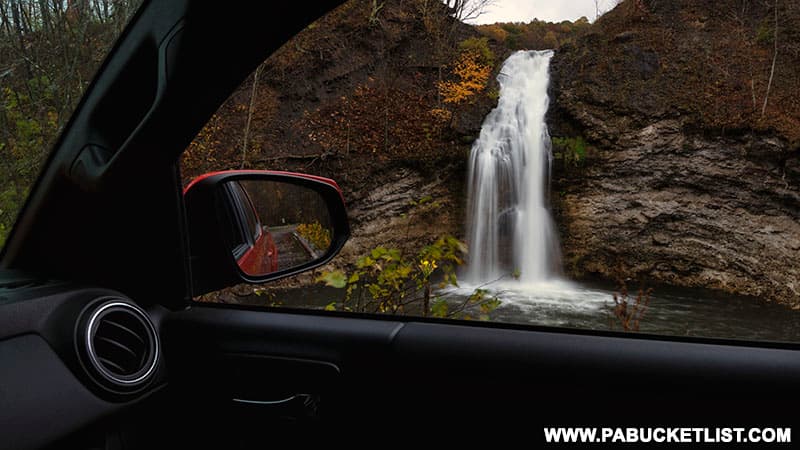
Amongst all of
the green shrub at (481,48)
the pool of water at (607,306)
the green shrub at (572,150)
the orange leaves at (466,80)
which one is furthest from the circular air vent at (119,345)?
the green shrub at (481,48)

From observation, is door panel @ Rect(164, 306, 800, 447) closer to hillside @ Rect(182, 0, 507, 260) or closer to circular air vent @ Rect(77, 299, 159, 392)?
circular air vent @ Rect(77, 299, 159, 392)

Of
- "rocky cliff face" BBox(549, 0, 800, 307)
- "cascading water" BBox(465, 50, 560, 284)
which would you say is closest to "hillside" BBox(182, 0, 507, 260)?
"cascading water" BBox(465, 50, 560, 284)

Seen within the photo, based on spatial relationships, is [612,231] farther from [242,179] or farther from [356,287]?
[242,179]

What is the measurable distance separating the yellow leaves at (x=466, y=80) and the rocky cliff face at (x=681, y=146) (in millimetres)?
2547

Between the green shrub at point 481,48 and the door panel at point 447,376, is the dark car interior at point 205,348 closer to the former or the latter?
the door panel at point 447,376

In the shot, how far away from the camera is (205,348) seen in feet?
4.66

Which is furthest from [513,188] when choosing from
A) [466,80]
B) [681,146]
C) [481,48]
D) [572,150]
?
[681,146]

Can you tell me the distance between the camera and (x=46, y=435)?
2.65 ft

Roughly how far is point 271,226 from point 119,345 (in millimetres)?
1169

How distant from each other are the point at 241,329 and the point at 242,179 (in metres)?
0.47

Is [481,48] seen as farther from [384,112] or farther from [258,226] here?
[258,226]

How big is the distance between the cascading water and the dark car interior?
42.4 feet

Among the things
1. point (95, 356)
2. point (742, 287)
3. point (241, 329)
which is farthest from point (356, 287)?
point (742, 287)

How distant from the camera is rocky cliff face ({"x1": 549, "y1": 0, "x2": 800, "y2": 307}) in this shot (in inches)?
476
